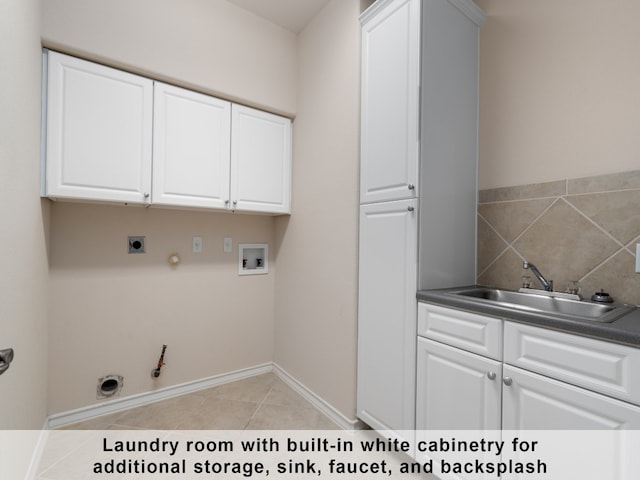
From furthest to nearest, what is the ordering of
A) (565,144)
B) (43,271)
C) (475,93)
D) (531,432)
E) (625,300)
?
1. (475,93)
2. (43,271)
3. (565,144)
4. (625,300)
5. (531,432)

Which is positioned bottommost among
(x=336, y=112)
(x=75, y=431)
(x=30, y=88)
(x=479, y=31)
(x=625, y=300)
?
(x=75, y=431)

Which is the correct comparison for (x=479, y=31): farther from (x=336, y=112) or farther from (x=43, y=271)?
(x=43, y=271)

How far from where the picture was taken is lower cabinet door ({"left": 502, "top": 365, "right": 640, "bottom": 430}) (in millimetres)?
924

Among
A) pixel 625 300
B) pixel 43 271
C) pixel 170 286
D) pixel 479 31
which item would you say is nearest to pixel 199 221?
pixel 170 286

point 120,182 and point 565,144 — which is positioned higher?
point 565,144

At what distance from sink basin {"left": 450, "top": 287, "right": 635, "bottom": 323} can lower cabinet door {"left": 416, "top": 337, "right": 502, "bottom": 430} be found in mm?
263

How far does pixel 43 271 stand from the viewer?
1700 mm

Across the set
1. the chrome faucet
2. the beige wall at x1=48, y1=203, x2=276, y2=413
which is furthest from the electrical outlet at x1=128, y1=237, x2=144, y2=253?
the chrome faucet

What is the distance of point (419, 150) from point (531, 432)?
4.06 ft

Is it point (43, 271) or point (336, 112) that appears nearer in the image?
point (43, 271)

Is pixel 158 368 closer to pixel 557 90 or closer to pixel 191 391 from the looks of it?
pixel 191 391

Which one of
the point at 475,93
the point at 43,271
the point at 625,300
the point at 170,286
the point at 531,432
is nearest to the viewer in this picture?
the point at 531,432

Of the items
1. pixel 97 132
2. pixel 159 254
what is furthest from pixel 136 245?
pixel 97 132

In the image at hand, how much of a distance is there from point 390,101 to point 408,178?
0.46m
